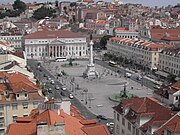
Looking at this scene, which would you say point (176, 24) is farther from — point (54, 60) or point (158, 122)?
point (158, 122)

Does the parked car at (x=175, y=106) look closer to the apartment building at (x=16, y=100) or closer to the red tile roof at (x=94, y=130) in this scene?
the red tile roof at (x=94, y=130)

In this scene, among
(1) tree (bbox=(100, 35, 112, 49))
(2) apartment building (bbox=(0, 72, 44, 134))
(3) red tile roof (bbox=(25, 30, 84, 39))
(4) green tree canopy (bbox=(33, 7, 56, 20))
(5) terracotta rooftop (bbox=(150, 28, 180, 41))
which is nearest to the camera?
(2) apartment building (bbox=(0, 72, 44, 134))

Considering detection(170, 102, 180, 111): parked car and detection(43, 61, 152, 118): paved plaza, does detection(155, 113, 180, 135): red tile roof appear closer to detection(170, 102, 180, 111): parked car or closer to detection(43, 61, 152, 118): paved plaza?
detection(170, 102, 180, 111): parked car

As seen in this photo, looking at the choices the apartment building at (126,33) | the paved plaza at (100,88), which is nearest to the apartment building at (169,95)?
the paved plaza at (100,88)

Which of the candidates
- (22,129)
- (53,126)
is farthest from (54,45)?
(53,126)

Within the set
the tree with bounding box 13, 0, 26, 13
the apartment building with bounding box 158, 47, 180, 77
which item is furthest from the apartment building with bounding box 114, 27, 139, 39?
the tree with bounding box 13, 0, 26, 13

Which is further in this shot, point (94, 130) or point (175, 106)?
point (175, 106)

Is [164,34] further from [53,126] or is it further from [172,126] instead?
[53,126]
